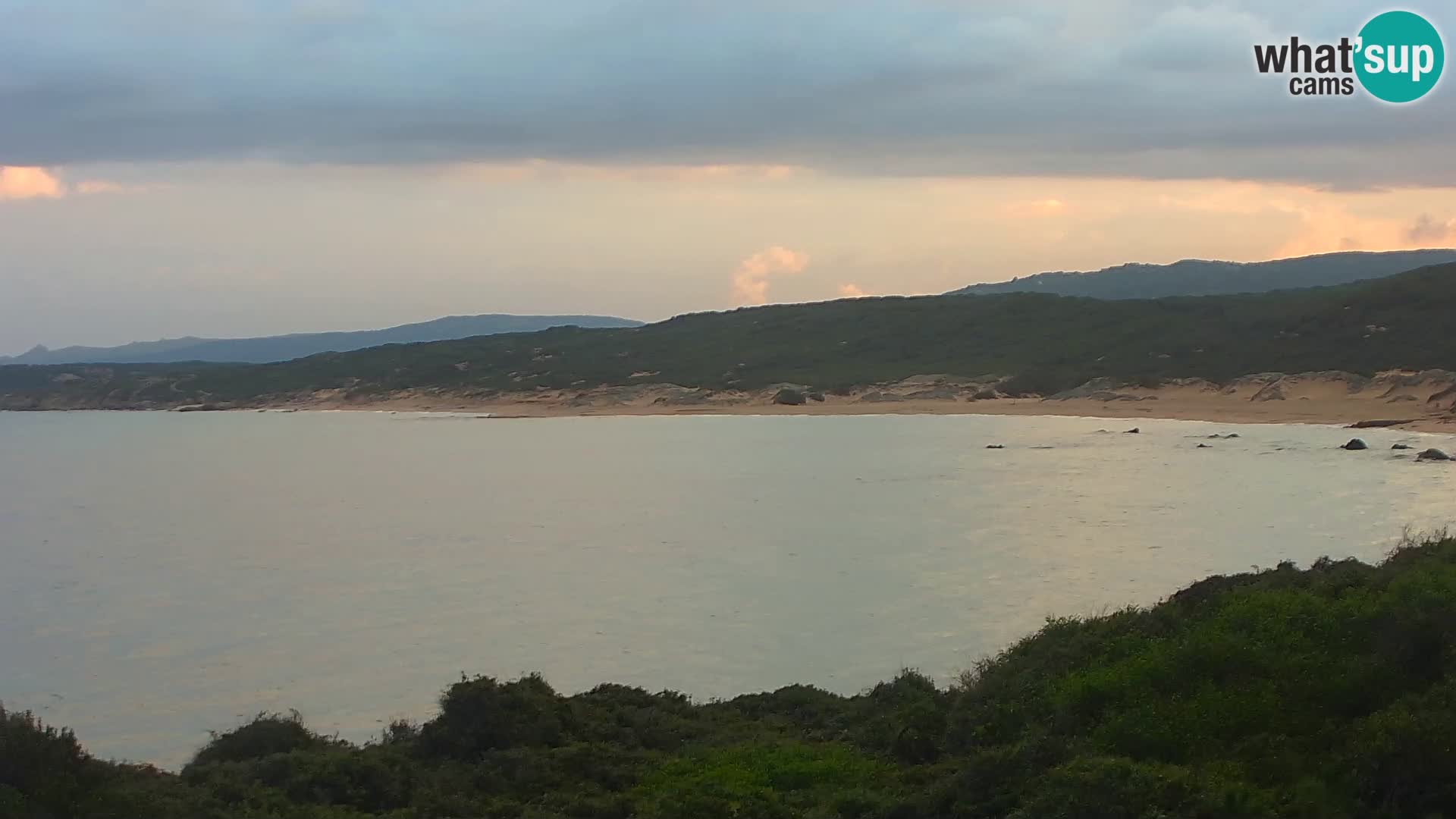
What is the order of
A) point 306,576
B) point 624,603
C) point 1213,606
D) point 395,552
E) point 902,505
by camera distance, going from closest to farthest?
point 1213,606 < point 624,603 < point 306,576 < point 395,552 < point 902,505

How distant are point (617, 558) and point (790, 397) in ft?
210

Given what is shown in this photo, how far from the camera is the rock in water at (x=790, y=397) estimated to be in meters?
94.2

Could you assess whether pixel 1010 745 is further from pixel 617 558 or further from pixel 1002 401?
pixel 1002 401

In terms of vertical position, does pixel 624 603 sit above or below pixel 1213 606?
below

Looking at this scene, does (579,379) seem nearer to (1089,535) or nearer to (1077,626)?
(1089,535)

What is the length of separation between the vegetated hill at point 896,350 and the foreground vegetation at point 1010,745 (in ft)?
202

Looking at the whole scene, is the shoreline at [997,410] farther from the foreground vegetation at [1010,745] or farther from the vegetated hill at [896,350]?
the foreground vegetation at [1010,745]

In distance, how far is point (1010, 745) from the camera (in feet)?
37.8

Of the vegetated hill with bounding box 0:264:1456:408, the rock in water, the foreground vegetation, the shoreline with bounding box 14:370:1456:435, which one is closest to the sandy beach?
the shoreline with bounding box 14:370:1456:435

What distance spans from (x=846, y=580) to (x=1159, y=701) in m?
15.3

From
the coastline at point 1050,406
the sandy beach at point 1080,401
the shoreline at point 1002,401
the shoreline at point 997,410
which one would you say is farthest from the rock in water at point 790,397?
the shoreline at point 997,410

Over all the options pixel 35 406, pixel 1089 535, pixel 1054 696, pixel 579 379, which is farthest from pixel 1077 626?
pixel 35 406

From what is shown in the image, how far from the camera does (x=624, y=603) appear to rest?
25.4 m

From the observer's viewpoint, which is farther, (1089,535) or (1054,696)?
(1089,535)
